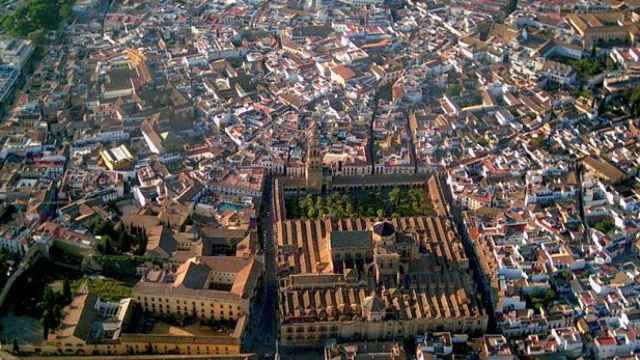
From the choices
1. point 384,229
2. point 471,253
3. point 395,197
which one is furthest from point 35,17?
point 471,253

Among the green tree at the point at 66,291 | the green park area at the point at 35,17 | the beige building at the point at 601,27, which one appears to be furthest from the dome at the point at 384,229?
the green park area at the point at 35,17

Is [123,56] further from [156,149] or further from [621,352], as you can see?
[621,352]

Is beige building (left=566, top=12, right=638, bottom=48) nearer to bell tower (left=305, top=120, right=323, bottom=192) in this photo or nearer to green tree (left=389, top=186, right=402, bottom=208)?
green tree (left=389, top=186, right=402, bottom=208)

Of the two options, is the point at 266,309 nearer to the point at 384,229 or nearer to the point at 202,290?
the point at 202,290

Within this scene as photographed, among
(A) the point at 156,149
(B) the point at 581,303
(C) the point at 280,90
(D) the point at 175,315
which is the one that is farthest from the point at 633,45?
(D) the point at 175,315

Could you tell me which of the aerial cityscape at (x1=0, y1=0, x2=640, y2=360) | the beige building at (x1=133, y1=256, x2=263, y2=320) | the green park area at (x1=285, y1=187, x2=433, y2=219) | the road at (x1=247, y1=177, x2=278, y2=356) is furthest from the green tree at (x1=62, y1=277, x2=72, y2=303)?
the green park area at (x1=285, y1=187, x2=433, y2=219)

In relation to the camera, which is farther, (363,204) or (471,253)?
(363,204)
